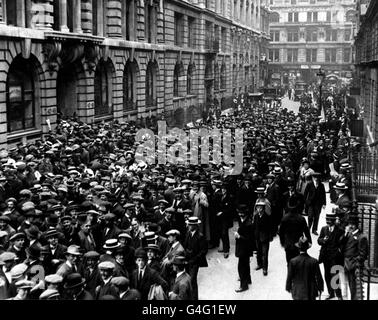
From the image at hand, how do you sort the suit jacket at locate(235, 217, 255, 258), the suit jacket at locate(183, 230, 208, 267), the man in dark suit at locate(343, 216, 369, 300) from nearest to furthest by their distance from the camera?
the man in dark suit at locate(343, 216, 369, 300) → the suit jacket at locate(183, 230, 208, 267) → the suit jacket at locate(235, 217, 255, 258)

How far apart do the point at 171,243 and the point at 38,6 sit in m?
16.1

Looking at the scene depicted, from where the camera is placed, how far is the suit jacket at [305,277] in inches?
356

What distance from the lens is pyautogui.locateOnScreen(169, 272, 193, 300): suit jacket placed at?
8008mm

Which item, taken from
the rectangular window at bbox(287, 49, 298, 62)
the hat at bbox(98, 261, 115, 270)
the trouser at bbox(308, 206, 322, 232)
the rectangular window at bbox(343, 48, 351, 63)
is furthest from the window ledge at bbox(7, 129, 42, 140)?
the rectangular window at bbox(287, 49, 298, 62)

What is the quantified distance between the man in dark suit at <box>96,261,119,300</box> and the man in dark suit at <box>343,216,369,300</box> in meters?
4.33

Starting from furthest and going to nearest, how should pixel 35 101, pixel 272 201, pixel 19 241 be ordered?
pixel 35 101 < pixel 272 201 < pixel 19 241

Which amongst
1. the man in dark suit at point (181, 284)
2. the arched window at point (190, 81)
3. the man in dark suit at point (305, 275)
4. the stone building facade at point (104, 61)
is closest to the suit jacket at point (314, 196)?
the man in dark suit at point (305, 275)

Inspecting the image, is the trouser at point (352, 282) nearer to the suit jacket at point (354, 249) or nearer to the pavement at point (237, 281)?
the suit jacket at point (354, 249)

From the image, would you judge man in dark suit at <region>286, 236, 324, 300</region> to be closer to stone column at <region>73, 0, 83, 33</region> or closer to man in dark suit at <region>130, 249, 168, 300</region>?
man in dark suit at <region>130, 249, 168, 300</region>

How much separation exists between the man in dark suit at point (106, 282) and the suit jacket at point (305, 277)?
3.18 m

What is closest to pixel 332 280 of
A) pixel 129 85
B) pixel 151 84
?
pixel 129 85

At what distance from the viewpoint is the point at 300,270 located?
9094 mm
